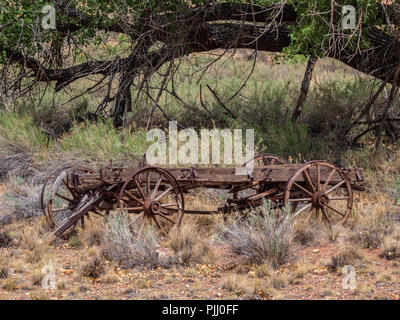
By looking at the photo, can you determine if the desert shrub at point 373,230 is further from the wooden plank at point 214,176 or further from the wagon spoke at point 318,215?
the wooden plank at point 214,176

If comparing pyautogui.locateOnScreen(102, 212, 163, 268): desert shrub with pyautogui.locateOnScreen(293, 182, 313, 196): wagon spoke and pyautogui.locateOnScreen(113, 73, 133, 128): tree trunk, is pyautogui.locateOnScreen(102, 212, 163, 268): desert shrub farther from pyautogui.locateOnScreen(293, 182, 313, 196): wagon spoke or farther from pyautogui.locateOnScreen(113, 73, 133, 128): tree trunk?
pyautogui.locateOnScreen(113, 73, 133, 128): tree trunk

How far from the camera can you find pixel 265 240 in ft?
21.0

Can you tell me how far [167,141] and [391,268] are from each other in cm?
455

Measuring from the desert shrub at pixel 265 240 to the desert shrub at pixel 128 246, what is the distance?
82cm

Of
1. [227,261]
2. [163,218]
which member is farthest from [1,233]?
[227,261]

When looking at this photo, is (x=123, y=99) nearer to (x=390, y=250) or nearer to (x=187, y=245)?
(x=187, y=245)

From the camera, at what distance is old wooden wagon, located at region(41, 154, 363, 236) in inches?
276

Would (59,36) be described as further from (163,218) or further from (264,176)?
(264,176)

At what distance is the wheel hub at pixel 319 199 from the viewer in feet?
24.0

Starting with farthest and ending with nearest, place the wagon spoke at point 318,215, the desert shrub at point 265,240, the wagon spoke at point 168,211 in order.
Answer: the wagon spoke at point 318,215, the wagon spoke at point 168,211, the desert shrub at point 265,240

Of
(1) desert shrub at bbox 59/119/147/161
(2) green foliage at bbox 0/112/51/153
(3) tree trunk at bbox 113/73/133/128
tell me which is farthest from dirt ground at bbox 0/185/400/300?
(3) tree trunk at bbox 113/73/133/128

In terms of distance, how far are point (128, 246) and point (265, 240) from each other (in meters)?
1.32

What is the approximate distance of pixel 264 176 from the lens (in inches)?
283

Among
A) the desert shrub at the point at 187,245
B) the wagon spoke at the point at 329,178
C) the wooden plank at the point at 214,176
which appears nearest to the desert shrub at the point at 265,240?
the desert shrub at the point at 187,245
